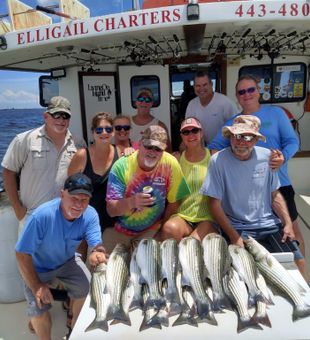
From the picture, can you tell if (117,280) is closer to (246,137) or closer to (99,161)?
(99,161)

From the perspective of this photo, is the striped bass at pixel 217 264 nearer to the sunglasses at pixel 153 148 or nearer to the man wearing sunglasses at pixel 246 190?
the man wearing sunglasses at pixel 246 190

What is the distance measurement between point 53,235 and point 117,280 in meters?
0.63

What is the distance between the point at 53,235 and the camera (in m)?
2.63

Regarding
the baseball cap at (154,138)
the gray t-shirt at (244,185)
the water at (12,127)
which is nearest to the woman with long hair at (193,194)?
the gray t-shirt at (244,185)

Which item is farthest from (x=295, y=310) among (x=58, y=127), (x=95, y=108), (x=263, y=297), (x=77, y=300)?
(x=95, y=108)

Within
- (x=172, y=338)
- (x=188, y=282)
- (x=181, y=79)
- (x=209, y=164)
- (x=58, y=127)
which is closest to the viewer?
Result: (x=172, y=338)

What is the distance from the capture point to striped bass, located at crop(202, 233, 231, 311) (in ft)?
6.91

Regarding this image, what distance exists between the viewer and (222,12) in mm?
3307

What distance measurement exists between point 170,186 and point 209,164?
36 centimetres

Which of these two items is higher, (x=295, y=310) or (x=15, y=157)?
(x=15, y=157)

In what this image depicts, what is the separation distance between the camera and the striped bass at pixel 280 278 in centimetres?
200

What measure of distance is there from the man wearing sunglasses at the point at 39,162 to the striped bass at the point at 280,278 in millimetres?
1736

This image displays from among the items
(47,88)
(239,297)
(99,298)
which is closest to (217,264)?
(239,297)

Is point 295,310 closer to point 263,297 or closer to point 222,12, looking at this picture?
point 263,297
